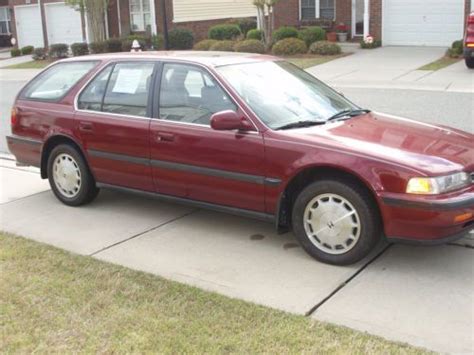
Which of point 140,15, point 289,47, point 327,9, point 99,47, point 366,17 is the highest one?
point 140,15

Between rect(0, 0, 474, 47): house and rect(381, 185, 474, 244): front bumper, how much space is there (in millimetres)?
14795

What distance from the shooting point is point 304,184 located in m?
4.73

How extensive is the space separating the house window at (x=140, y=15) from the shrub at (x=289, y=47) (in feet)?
34.5

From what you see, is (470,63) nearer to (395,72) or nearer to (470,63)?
(470,63)

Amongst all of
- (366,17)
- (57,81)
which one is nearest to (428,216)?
(57,81)

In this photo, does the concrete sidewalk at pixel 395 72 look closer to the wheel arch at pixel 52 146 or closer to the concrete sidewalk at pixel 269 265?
the concrete sidewalk at pixel 269 265

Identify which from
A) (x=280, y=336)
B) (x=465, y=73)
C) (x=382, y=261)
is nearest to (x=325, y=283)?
(x=382, y=261)

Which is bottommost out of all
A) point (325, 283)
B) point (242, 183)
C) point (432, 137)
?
point (325, 283)

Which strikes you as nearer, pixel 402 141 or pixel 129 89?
pixel 402 141

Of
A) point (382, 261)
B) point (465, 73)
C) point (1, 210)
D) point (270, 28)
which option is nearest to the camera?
point (382, 261)

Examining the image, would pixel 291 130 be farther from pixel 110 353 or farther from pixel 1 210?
pixel 1 210

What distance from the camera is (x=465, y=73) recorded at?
1480 cm

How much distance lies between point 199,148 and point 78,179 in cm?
166

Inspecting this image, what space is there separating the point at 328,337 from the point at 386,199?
1156 mm
